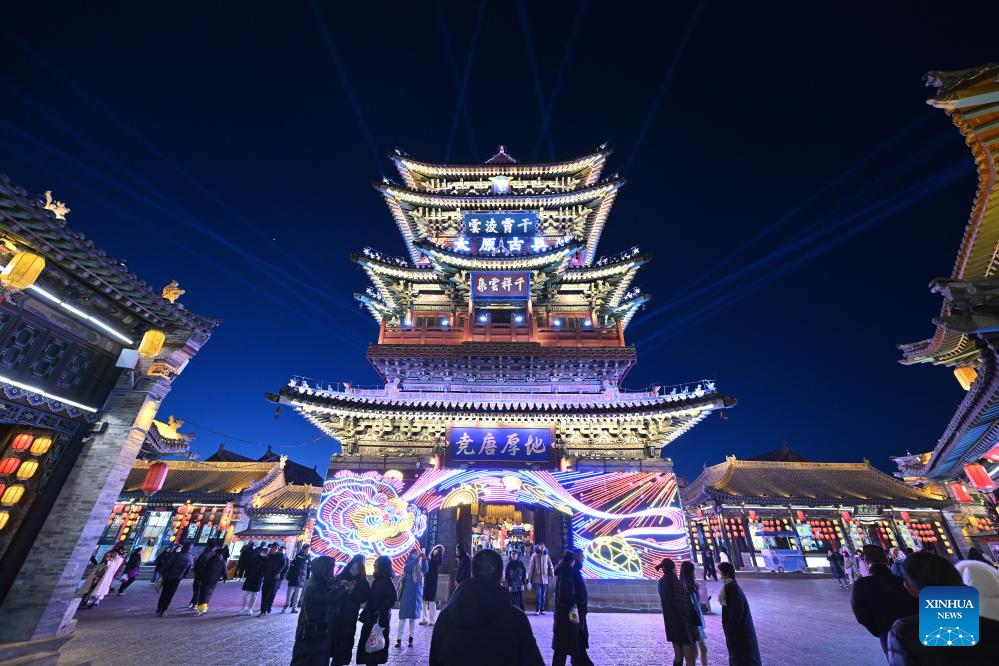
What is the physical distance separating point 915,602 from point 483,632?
14.6 ft

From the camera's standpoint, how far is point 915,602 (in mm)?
3898

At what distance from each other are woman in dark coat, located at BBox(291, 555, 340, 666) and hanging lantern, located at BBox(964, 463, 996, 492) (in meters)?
22.8


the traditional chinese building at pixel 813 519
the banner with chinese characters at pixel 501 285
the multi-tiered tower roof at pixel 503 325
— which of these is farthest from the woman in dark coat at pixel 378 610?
the traditional chinese building at pixel 813 519

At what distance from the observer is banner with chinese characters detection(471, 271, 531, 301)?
17922mm

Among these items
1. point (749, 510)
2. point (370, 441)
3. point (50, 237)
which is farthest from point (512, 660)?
point (749, 510)

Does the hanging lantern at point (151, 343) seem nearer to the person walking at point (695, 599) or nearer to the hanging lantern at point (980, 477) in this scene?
the person walking at point (695, 599)

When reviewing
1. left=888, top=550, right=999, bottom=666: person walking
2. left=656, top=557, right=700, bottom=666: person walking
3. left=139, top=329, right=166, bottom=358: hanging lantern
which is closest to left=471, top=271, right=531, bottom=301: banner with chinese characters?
left=139, top=329, right=166, bottom=358: hanging lantern

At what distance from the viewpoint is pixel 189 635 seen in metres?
7.55

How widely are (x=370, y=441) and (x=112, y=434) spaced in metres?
6.73

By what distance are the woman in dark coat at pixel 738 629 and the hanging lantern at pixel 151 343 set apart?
35.6 ft

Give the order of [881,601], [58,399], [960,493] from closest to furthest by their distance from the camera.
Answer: [881,601] < [58,399] < [960,493]

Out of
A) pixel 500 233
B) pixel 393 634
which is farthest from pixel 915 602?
pixel 500 233

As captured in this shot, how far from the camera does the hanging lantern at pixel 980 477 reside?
15069 millimetres

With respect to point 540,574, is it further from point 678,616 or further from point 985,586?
point 985,586
